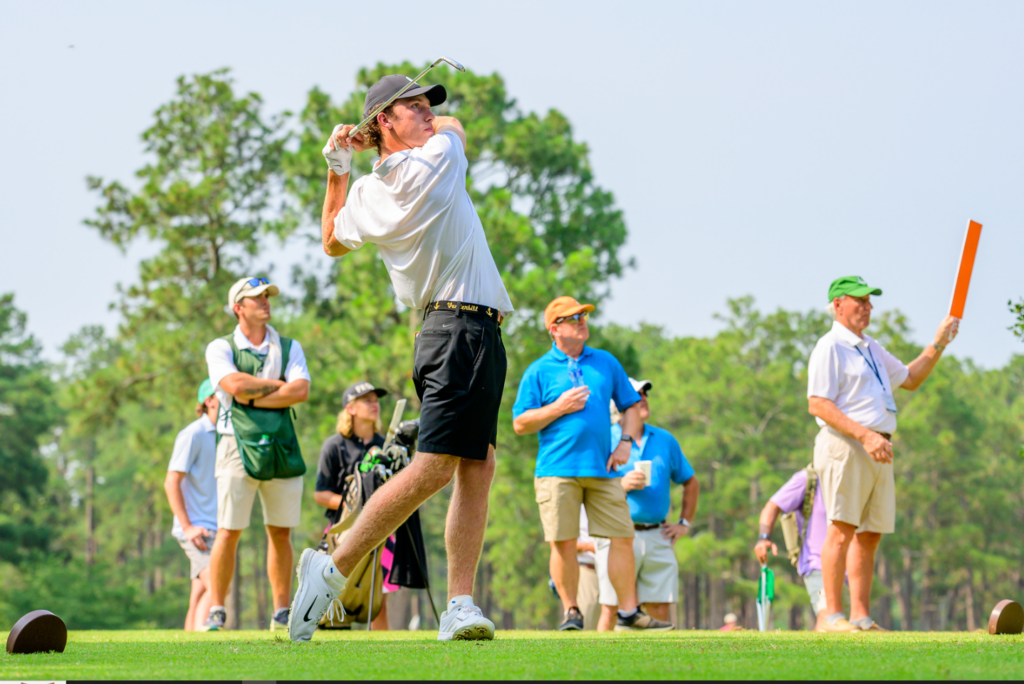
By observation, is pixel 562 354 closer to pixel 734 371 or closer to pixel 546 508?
pixel 546 508

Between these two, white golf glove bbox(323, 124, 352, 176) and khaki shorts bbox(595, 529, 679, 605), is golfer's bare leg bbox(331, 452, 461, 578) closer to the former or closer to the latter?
white golf glove bbox(323, 124, 352, 176)

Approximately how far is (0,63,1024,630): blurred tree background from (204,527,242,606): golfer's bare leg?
13.7 metres

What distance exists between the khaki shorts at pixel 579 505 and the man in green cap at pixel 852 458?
1.27 m

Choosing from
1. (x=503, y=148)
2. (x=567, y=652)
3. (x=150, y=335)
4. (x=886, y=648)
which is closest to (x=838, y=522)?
(x=886, y=648)

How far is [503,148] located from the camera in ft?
86.3

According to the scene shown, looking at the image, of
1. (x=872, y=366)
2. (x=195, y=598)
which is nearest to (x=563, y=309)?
(x=872, y=366)

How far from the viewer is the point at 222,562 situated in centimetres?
697

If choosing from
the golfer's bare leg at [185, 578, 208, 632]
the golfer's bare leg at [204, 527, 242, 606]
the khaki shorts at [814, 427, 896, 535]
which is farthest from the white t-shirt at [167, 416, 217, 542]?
the khaki shorts at [814, 427, 896, 535]

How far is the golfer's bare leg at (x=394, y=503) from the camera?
14.1 feet

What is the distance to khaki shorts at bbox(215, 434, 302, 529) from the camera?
22.7 feet

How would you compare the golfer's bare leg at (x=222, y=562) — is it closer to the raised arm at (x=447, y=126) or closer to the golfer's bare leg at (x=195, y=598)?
the golfer's bare leg at (x=195, y=598)

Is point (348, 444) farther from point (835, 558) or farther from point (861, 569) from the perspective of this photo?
point (861, 569)

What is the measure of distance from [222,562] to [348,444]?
1730 millimetres

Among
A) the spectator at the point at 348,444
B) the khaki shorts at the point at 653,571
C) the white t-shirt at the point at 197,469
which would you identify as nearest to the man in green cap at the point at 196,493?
the white t-shirt at the point at 197,469
